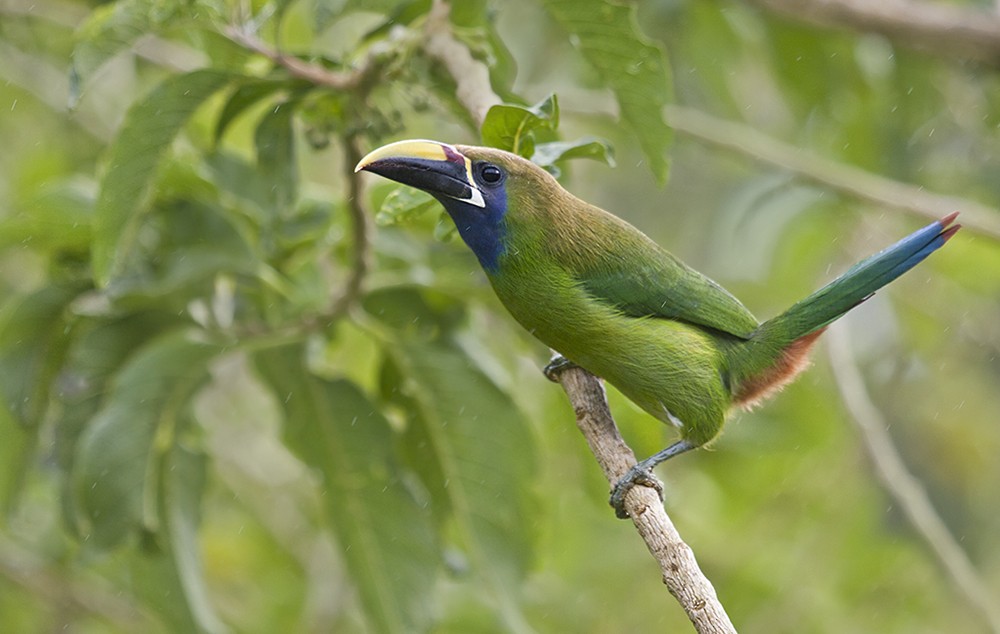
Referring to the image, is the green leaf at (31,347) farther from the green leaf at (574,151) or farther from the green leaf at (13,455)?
the green leaf at (574,151)

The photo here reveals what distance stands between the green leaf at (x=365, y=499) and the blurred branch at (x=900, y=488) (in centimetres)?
181

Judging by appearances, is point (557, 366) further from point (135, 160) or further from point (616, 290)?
point (135, 160)

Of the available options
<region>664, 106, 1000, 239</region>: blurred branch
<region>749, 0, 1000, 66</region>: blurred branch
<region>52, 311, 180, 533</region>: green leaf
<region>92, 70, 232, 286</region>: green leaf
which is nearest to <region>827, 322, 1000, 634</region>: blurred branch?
<region>664, 106, 1000, 239</region>: blurred branch

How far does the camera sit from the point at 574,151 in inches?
101

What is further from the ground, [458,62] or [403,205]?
[458,62]

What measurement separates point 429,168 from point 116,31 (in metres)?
0.80

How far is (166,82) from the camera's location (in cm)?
278

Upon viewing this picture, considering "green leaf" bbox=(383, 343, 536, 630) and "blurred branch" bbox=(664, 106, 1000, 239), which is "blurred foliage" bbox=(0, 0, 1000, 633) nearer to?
"green leaf" bbox=(383, 343, 536, 630)

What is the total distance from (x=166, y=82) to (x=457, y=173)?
74cm

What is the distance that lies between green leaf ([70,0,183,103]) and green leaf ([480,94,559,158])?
2.49 ft

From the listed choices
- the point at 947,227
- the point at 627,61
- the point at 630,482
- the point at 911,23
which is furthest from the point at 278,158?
the point at 911,23

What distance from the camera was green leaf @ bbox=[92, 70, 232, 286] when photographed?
9.09ft

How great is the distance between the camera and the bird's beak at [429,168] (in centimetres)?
250

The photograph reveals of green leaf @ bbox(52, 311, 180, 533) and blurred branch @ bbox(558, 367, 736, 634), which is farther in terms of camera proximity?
green leaf @ bbox(52, 311, 180, 533)
